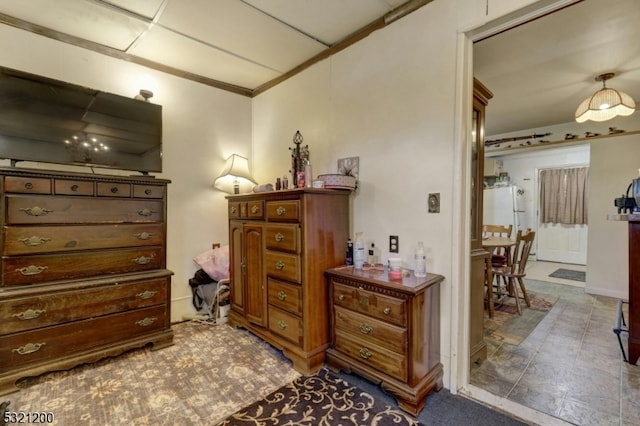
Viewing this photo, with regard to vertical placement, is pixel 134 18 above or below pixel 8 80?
above

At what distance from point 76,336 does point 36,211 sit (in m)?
0.93

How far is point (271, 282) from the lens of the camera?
236 cm

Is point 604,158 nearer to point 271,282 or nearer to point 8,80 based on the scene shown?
point 271,282

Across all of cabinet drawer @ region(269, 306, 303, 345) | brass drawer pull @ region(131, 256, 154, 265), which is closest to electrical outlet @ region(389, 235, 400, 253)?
cabinet drawer @ region(269, 306, 303, 345)

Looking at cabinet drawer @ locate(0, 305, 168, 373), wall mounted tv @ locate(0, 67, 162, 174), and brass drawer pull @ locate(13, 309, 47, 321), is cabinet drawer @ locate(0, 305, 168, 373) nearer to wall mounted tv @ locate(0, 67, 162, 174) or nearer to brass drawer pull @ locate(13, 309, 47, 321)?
brass drawer pull @ locate(13, 309, 47, 321)

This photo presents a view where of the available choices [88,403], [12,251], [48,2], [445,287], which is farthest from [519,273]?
A: [48,2]

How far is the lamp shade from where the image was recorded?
3.26 meters

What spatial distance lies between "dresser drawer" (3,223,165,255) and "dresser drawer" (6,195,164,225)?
2.0 inches

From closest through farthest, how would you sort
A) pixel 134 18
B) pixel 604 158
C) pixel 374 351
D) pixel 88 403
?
pixel 88 403, pixel 374 351, pixel 134 18, pixel 604 158

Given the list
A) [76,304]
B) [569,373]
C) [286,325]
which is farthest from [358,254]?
[76,304]

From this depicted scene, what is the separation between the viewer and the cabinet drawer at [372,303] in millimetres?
1716

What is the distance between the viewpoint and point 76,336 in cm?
206

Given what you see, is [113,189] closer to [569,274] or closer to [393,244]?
[393,244]

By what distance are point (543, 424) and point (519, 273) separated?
2208mm
